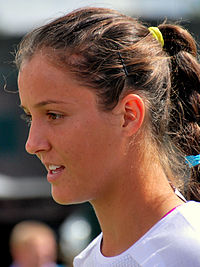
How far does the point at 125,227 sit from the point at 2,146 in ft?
36.2

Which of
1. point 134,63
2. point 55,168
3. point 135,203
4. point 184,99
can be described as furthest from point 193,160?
point 55,168

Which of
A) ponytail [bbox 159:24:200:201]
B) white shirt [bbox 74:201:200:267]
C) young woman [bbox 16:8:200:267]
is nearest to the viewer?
white shirt [bbox 74:201:200:267]

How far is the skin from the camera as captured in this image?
7.42ft

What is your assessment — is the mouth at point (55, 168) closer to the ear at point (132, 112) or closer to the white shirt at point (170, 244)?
the ear at point (132, 112)

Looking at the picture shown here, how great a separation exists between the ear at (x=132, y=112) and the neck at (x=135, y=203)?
0.53ft

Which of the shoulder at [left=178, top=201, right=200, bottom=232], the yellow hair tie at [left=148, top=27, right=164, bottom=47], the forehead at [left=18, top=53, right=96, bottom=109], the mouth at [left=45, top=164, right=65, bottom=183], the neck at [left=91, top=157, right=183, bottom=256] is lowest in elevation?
the neck at [left=91, top=157, right=183, bottom=256]

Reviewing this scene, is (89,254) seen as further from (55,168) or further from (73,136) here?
(73,136)

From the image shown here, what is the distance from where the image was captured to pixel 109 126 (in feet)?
7.47

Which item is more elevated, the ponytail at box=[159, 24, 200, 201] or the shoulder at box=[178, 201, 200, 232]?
the ponytail at box=[159, 24, 200, 201]

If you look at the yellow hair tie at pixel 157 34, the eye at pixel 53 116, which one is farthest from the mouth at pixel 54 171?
the yellow hair tie at pixel 157 34

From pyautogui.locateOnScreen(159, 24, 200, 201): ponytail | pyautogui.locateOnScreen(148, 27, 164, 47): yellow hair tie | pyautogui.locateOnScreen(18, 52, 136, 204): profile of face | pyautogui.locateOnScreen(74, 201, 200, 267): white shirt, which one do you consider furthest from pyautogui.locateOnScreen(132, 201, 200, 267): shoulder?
A: pyautogui.locateOnScreen(148, 27, 164, 47): yellow hair tie

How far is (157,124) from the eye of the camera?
2422mm

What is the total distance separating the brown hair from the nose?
0.81 feet

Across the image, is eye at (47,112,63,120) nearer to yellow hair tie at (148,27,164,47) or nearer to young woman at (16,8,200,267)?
young woman at (16,8,200,267)
